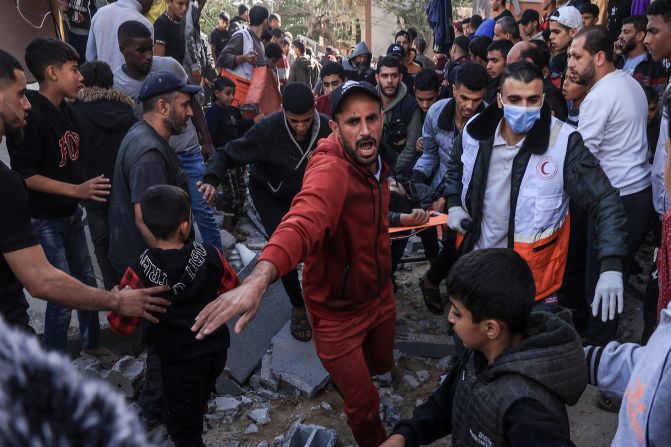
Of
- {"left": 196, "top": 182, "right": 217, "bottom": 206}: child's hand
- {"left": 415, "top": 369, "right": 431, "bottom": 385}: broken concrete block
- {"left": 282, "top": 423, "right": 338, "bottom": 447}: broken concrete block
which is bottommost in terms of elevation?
{"left": 415, "top": 369, "right": 431, "bottom": 385}: broken concrete block

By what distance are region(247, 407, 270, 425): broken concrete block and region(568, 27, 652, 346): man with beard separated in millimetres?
2393

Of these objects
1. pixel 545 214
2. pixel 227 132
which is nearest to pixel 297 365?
pixel 545 214

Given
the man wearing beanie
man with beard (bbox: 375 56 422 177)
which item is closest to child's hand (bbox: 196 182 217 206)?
the man wearing beanie

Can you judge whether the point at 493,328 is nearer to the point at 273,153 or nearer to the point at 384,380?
the point at 384,380

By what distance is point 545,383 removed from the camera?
1752 mm

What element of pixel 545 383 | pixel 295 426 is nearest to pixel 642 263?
pixel 295 426

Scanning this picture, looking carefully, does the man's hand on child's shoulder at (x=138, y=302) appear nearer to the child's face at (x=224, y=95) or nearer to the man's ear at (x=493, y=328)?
the man's ear at (x=493, y=328)

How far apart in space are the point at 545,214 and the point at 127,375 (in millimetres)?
3035

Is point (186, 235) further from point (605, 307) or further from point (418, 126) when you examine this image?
point (418, 126)

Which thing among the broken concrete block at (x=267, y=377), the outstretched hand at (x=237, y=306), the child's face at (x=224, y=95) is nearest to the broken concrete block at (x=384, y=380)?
the broken concrete block at (x=267, y=377)

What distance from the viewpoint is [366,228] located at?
9.50ft

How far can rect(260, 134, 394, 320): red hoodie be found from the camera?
2.60 m

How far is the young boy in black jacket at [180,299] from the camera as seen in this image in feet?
9.27

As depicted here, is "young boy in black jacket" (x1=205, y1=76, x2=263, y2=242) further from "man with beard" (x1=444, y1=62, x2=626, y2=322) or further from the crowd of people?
"man with beard" (x1=444, y1=62, x2=626, y2=322)
